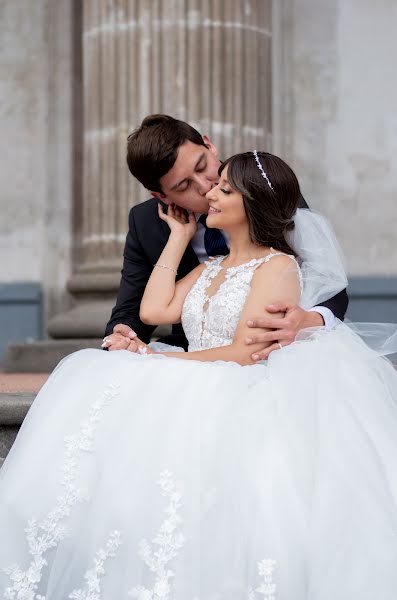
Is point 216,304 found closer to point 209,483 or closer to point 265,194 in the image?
point 265,194

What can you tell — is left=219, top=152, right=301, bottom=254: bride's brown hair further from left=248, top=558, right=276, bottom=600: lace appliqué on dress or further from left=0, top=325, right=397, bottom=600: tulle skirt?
left=248, top=558, right=276, bottom=600: lace appliqué on dress

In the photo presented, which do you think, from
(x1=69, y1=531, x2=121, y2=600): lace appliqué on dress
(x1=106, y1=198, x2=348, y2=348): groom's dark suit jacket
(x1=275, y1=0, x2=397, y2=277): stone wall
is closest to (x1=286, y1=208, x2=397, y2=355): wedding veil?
(x1=106, y1=198, x2=348, y2=348): groom's dark suit jacket

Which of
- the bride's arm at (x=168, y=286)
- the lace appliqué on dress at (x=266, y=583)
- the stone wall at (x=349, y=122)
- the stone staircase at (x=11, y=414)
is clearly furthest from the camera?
the stone wall at (x=349, y=122)

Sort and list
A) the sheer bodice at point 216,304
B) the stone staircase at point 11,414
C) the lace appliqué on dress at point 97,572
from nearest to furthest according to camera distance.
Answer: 1. the lace appliqué on dress at point 97,572
2. the sheer bodice at point 216,304
3. the stone staircase at point 11,414

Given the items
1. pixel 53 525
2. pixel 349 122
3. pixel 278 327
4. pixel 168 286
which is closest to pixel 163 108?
pixel 349 122

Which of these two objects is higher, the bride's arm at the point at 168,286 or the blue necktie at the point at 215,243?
the blue necktie at the point at 215,243

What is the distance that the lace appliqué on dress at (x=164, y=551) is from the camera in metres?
2.40

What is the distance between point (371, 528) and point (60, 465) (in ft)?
2.85

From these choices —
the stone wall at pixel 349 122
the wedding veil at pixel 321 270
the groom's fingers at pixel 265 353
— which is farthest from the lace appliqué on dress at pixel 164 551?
the stone wall at pixel 349 122

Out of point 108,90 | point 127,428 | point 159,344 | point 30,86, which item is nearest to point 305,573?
point 127,428

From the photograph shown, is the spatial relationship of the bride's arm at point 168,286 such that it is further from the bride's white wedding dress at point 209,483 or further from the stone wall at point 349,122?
the stone wall at point 349,122

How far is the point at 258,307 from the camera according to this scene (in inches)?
123

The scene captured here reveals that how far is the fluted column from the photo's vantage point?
5.57m

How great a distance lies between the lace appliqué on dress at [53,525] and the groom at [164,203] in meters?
0.72
